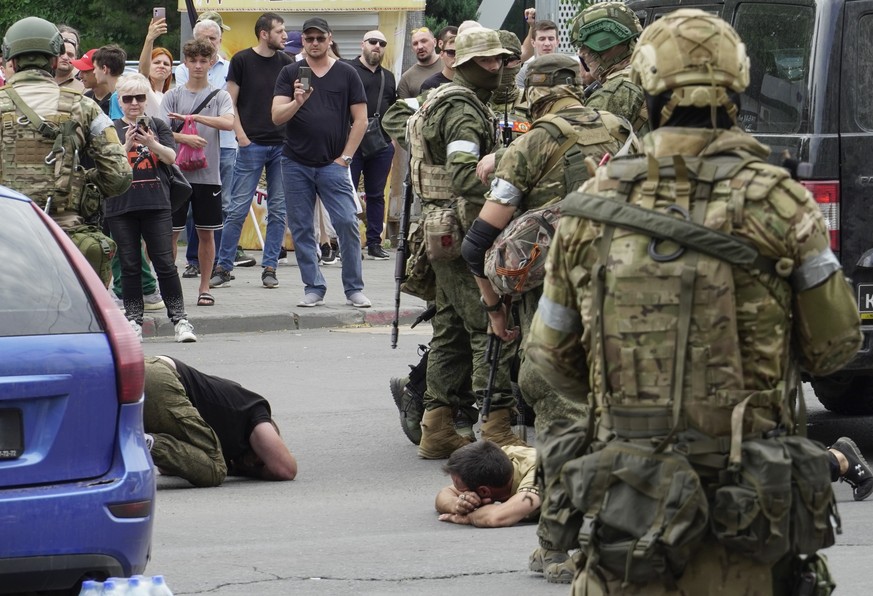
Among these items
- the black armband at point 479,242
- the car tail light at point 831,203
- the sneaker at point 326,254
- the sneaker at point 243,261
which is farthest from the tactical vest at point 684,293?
the sneaker at point 326,254

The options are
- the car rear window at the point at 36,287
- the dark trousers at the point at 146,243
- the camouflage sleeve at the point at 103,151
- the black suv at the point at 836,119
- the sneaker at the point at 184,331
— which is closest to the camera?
the car rear window at the point at 36,287

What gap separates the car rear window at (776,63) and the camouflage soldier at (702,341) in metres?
3.88

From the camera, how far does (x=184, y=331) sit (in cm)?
1194

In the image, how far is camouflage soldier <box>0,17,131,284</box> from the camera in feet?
28.2

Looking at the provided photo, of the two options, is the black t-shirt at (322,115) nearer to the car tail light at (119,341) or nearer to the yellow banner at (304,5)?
the yellow banner at (304,5)

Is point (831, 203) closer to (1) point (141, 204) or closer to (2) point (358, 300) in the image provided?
(1) point (141, 204)

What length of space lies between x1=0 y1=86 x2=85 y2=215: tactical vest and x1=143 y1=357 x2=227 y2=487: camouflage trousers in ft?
6.27

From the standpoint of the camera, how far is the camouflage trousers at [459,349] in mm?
7672

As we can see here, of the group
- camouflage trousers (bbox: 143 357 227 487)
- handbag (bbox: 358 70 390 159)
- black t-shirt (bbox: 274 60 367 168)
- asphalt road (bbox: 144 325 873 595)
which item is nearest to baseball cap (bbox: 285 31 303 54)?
handbag (bbox: 358 70 390 159)

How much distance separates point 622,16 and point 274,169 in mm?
7165

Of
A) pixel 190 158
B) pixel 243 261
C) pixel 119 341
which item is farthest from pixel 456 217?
pixel 243 261

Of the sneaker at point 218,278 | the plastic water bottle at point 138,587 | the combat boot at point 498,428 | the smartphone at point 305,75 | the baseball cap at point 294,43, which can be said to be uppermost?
the plastic water bottle at point 138,587

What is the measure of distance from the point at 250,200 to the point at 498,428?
683 centimetres

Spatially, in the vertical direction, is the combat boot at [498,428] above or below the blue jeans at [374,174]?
above
